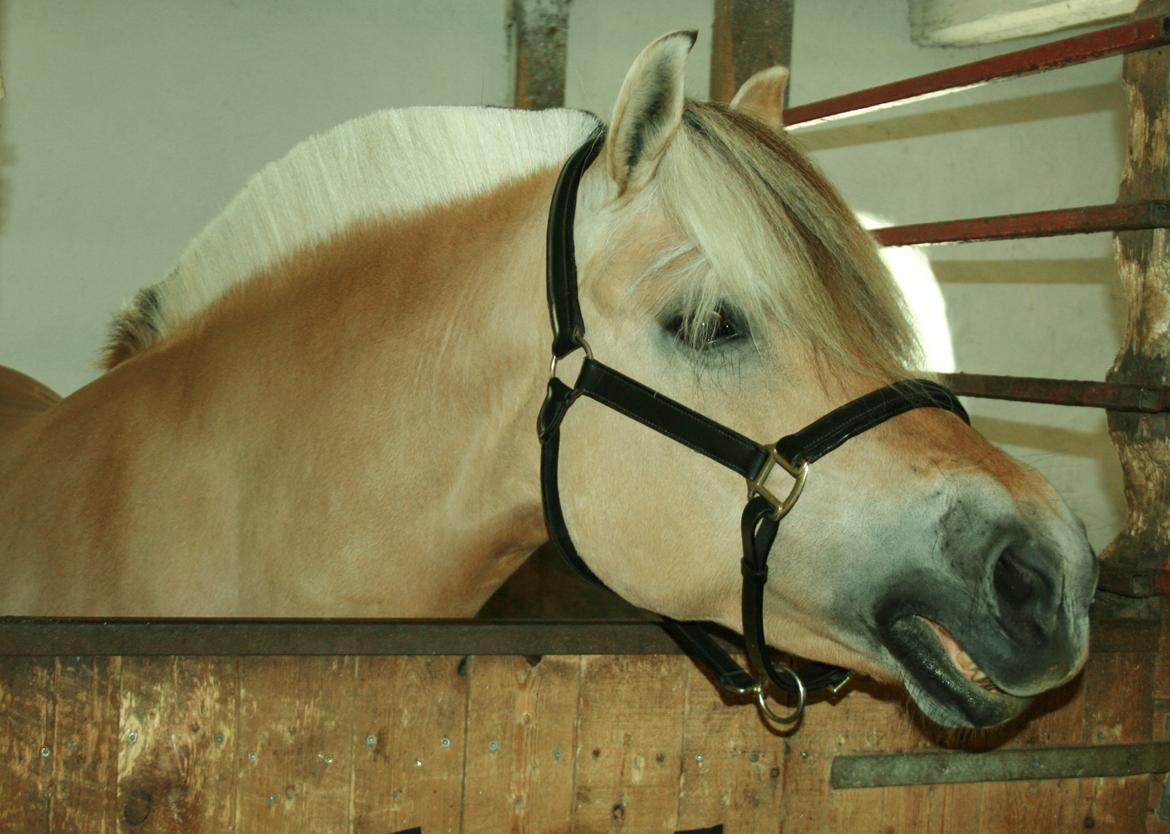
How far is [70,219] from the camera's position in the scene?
496cm

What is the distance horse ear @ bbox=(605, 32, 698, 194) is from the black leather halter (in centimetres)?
13

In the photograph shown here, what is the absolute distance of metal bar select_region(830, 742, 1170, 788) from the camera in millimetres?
1777

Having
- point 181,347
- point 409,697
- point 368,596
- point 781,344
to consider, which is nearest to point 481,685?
point 409,697

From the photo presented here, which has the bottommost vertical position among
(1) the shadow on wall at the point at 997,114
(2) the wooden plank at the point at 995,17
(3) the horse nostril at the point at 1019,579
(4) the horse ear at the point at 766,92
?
(3) the horse nostril at the point at 1019,579

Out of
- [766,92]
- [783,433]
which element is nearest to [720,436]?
[783,433]

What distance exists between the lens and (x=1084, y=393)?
78.8 inches

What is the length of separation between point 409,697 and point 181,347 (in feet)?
2.78

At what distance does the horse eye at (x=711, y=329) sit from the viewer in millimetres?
1436

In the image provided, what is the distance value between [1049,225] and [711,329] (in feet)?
3.61

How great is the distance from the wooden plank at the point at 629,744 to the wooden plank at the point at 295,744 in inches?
14.1

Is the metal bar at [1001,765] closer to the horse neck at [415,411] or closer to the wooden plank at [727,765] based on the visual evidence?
the wooden plank at [727,765]

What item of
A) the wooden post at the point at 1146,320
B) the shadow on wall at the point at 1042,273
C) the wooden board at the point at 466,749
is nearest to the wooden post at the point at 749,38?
the wooden post at the point at 1146,320

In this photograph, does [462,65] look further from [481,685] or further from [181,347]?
[481,685]

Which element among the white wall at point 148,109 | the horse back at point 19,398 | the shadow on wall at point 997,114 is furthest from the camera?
the shadow on wall at point 997,114
